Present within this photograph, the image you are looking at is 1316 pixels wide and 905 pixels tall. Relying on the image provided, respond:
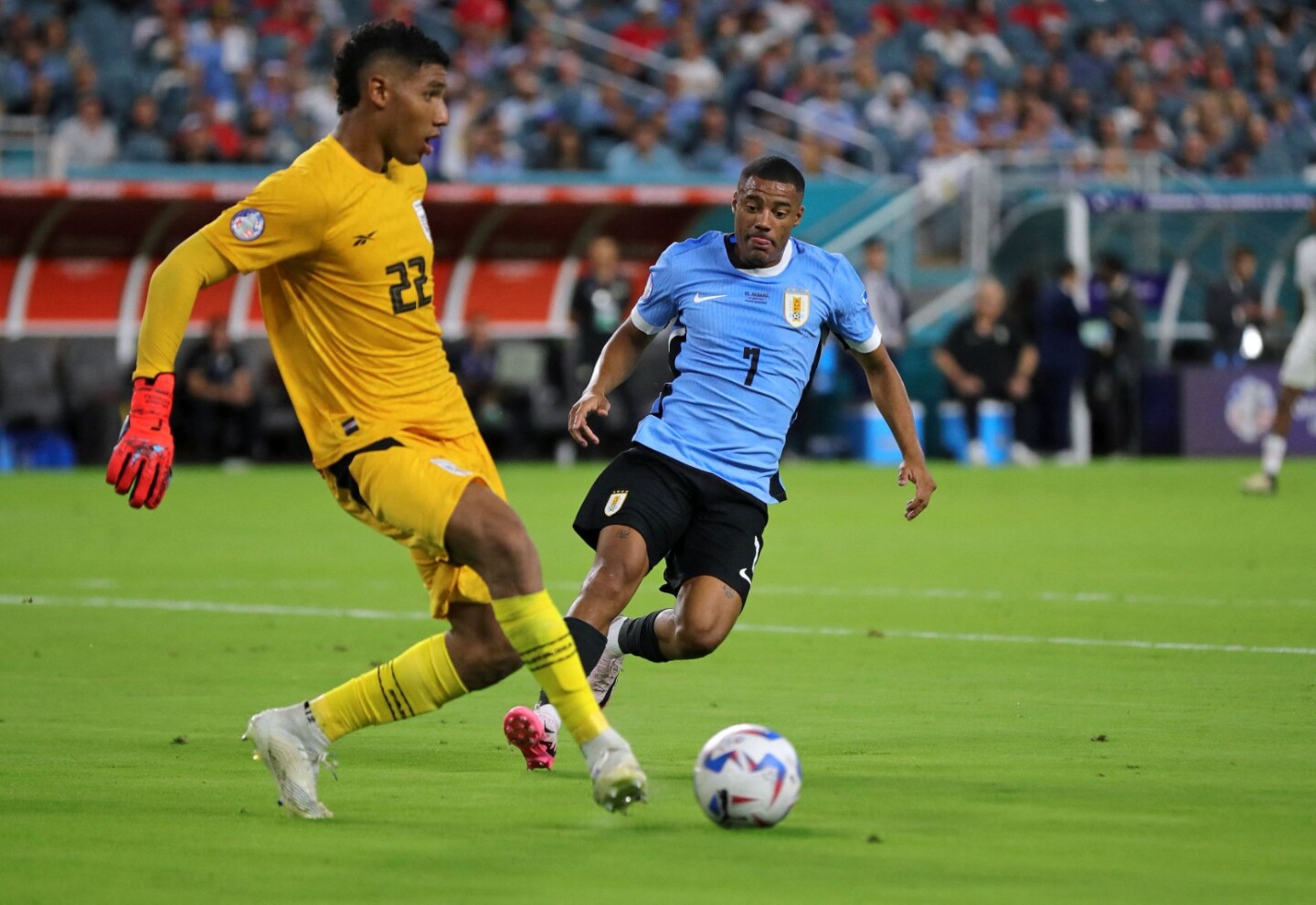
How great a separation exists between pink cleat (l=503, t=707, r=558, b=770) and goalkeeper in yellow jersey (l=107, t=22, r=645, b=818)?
426 millimetres

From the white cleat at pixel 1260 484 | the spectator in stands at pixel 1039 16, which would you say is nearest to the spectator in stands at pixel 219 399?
the white cleat at pixel 1260 484

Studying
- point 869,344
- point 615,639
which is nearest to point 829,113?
point 869,344

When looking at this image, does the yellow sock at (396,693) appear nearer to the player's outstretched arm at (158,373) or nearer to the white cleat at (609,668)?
the player's outstretched arm at (158,373)

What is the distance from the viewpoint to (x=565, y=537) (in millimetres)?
15742

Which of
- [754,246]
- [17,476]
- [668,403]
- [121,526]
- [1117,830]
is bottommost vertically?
[17,476]

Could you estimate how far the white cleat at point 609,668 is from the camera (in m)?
7.20

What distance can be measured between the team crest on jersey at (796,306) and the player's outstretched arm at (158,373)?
7.48 ft

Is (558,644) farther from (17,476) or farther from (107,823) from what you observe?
(17,476)

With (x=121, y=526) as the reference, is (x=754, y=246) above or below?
above

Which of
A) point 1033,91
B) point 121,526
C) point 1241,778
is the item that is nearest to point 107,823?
point 1241,778

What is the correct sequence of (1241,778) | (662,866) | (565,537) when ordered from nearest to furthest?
(662,866), (1241,778), (565,537)

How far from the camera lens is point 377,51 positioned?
5973mm

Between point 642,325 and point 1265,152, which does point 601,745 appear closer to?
point 642,325

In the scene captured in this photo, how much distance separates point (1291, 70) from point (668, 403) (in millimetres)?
27442
